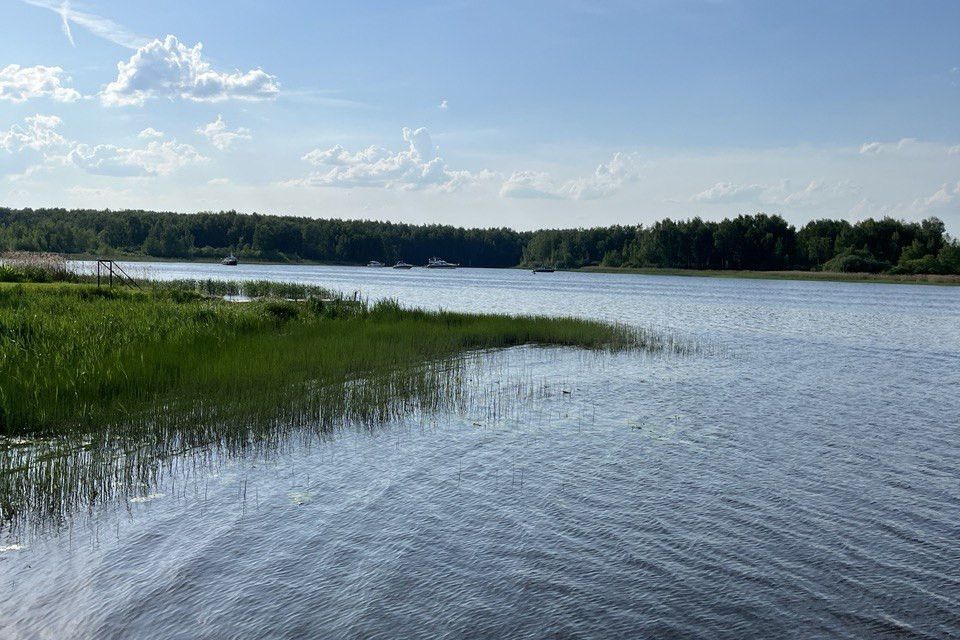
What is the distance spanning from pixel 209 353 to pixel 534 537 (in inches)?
473

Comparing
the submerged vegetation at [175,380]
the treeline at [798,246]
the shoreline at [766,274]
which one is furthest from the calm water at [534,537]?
the treeline at [798,246]

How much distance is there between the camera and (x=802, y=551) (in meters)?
9.58

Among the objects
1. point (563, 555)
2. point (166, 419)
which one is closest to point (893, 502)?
point (563, 555)

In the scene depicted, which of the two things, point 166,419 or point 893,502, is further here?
point 166,419

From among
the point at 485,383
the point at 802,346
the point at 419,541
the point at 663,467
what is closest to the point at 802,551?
the point at 663,467

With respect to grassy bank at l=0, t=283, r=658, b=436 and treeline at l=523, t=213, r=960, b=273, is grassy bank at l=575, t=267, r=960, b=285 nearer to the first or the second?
treeline at l=523, t=213, r=960, b=273

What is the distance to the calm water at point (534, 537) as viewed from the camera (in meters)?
7.65

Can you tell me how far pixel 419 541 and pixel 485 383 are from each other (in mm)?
12024

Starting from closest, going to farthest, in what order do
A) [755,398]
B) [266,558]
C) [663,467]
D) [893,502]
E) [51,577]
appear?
1. [51,577]
2. [266,558]
3. [893,502]
4. [663,467]
5. [755,398]

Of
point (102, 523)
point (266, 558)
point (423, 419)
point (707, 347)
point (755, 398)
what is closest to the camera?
point (266, 558)

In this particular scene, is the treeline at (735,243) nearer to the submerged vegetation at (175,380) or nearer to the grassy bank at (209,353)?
the grassy bank at (209,353)

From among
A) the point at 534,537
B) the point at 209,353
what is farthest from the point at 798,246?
the point at 534,537

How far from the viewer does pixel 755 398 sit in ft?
67.3

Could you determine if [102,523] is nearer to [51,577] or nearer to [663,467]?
[51,577]
